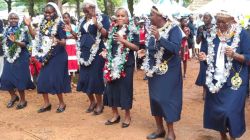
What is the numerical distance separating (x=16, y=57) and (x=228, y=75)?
184 inches

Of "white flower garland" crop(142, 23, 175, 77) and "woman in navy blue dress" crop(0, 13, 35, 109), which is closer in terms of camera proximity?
"white flower garland" crop(142, 23, 175, 77)

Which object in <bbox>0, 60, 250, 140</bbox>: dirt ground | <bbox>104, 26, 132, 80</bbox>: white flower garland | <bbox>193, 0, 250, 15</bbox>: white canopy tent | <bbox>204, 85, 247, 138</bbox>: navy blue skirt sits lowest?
<bbox>0, 60, 250, 140</bbox>: dirt ground

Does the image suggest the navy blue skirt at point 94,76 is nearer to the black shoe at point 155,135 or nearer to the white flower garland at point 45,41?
the white flower garland at point 45,41

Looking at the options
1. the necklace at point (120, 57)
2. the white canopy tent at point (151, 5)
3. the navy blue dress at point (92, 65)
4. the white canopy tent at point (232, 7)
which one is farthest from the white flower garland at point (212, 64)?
the navy blue dress at point (92, 65)

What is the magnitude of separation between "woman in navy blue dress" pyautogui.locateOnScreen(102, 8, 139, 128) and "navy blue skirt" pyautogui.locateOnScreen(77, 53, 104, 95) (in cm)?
56

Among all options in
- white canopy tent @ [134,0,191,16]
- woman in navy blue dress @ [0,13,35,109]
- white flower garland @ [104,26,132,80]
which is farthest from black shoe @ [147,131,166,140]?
woman in navy blue dress @ [0,13,35,109]

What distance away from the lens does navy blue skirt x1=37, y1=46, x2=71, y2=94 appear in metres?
8.10

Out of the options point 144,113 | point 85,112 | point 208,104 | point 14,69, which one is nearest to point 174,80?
point 208,104

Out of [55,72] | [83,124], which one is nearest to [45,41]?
[55,72]

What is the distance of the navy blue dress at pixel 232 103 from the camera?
5.64m

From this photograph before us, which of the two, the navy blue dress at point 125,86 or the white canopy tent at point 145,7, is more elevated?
the white canopy tent at point 145,7

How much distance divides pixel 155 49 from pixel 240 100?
140cm

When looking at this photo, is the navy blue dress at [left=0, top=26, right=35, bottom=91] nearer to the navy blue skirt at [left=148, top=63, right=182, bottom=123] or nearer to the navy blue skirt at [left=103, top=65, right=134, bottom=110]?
the navy blue skirt at [left=103, top=65, right=134, bottom=110]

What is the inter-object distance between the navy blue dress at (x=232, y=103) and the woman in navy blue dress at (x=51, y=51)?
335cm
